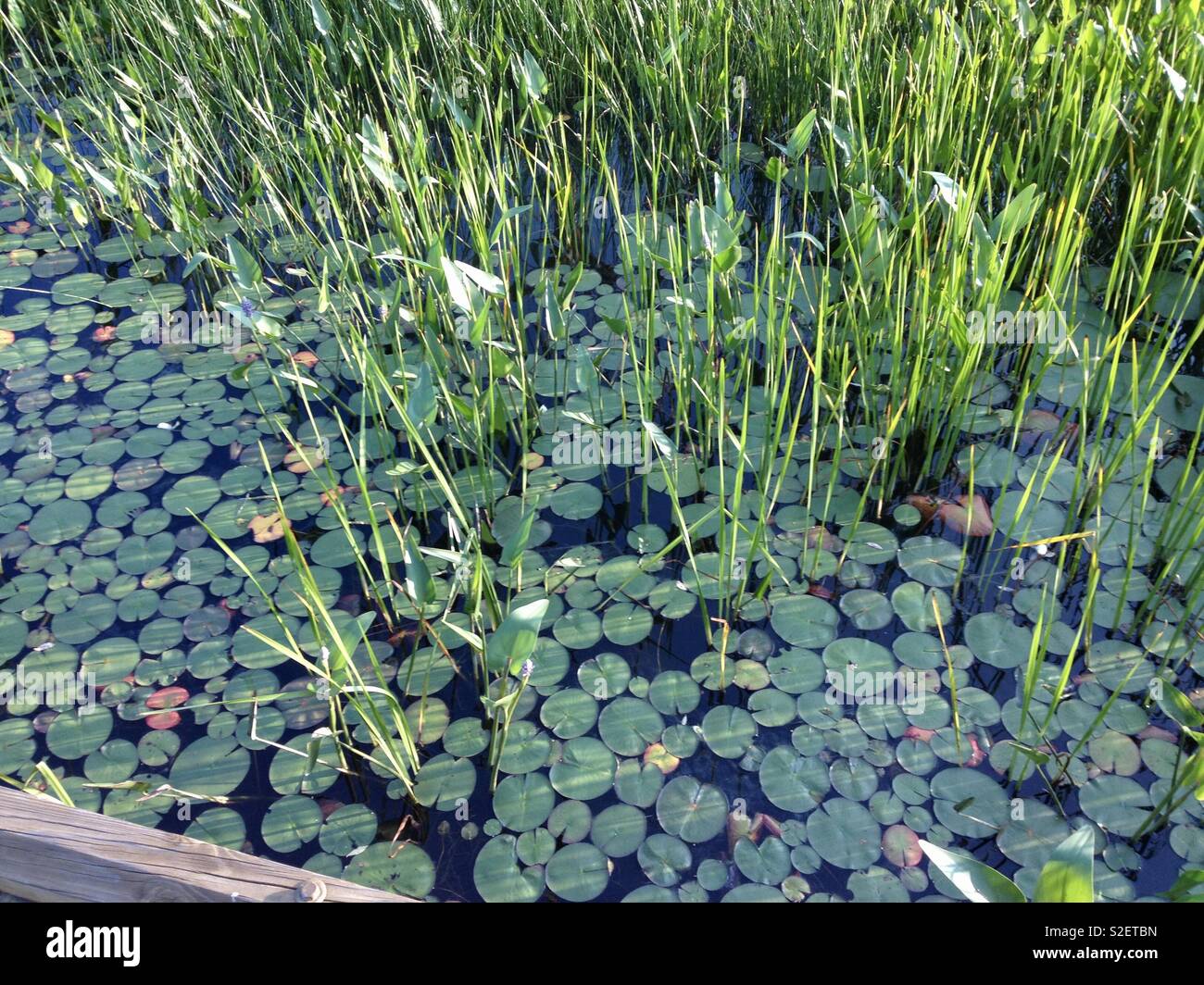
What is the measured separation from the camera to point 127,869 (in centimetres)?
95

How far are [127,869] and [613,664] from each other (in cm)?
Answer: 79

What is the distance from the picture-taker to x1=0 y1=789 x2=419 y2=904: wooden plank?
3.09 ft

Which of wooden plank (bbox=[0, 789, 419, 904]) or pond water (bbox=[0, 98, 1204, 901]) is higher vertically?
wooden plank (bbox=[0, 789, 419, 904])

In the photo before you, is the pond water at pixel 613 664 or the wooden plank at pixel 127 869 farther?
the pond water at pixel 613 664

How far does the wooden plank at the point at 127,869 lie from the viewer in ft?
3.09

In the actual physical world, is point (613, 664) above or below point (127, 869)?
below

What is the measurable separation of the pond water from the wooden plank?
1.05 ft

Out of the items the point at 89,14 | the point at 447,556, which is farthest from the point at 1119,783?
the point at 89,14

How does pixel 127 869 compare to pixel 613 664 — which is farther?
pixel 613 664

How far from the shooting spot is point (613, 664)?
1.52 metres

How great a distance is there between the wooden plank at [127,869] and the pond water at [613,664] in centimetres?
32

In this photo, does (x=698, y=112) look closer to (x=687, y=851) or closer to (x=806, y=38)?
(x=806, y=38)

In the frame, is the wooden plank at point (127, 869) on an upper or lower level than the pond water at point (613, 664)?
upper

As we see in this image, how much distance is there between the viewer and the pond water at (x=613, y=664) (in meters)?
1.28
